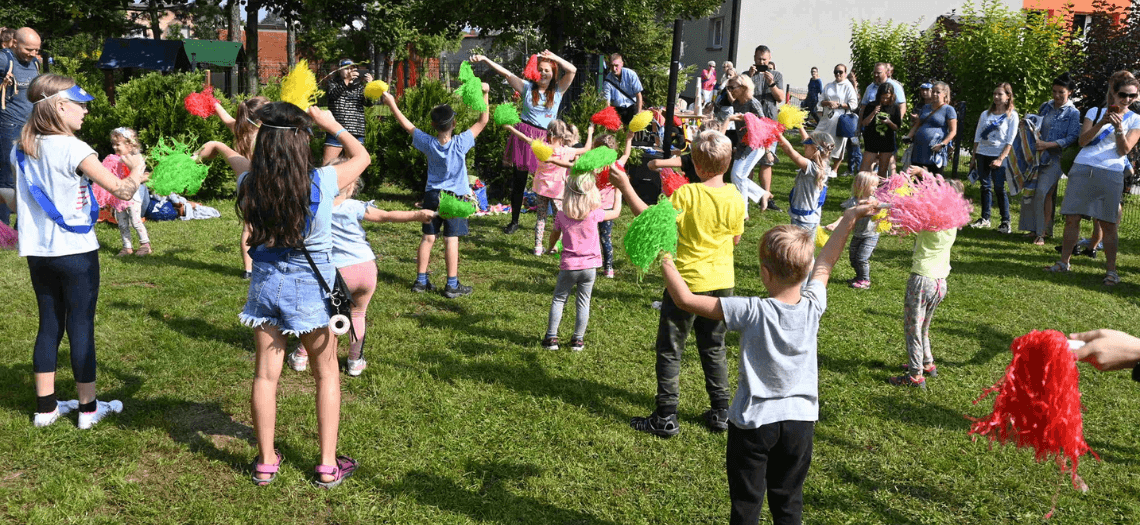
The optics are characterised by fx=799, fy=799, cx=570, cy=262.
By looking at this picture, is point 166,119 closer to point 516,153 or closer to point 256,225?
point 516,153

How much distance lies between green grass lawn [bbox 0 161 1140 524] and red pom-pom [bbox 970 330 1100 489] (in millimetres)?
941

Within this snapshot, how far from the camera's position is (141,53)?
2892cm

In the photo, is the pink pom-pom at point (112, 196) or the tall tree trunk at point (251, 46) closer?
the pink pom-pom at point (112, 196)

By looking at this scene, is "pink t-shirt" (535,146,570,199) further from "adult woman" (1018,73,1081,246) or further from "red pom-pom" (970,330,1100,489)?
"adult woman" (1018,73,1081,246)

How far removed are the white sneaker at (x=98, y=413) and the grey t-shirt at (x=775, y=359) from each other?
358 centimetres

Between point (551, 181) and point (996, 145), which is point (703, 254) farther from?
point (996, 145)

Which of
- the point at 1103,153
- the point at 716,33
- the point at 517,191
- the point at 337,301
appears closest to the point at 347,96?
the point at 517,191

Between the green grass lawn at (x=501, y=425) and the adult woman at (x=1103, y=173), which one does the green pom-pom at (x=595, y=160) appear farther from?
the adult woman at (x=1103, y=173)

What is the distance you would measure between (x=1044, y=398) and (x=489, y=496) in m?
2.48

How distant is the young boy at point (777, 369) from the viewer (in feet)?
10.1

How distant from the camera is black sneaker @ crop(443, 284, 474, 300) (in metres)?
7.18

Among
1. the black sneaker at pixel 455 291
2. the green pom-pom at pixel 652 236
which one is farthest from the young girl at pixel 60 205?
the black sneaker at pixel 455 291

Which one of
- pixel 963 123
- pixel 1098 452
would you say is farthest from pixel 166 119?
pixel 963 123

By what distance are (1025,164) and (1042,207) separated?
→ 0.61 metres
